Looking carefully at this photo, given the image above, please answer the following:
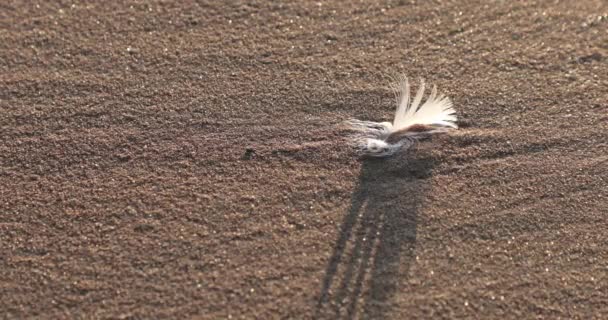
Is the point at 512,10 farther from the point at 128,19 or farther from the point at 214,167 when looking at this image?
the point at 128,19

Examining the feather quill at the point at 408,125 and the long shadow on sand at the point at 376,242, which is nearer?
the long shadow on sand at the point at 376,242

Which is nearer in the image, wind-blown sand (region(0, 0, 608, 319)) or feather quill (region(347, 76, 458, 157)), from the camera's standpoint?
wind-blown sand (region(0, 0, 608, 319))

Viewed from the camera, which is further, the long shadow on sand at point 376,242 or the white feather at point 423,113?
the white feather at point 423,113

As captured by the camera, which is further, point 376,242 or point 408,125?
point 408,125

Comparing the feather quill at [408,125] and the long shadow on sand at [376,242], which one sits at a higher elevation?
the feather quill at [408,125]

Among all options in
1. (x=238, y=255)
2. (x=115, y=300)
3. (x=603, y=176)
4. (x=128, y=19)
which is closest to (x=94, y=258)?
(x=115, y=300)

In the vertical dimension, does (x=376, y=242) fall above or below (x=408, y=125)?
below

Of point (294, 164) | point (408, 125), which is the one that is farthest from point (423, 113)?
point (294, 164)

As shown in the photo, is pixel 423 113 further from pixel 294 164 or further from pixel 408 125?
pixel 294 164

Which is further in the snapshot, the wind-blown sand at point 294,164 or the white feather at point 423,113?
the white feather at point 423,113
